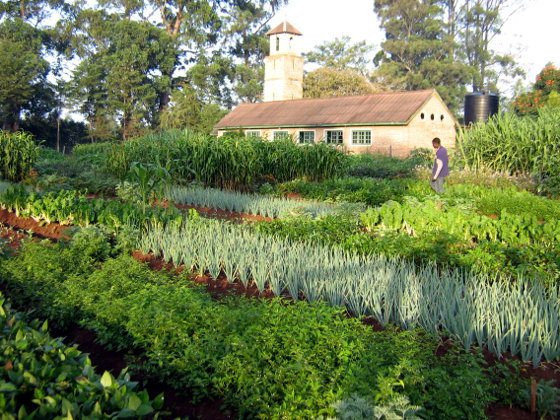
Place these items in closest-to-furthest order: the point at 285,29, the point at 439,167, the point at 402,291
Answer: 1. the point at 402,291
2. the point at 439,167
3. the point at 285,29

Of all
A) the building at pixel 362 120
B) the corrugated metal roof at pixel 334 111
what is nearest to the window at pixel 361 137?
the building at pixel 362 120

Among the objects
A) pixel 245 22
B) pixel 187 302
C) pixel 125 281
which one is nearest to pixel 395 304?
pixel 187 302

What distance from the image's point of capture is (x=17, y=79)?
38062mm

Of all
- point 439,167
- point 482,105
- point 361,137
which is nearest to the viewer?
point 439,167

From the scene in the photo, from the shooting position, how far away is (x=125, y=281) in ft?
15.0

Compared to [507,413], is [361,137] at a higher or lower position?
higher

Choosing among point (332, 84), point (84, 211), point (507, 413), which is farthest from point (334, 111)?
point (507, 413)

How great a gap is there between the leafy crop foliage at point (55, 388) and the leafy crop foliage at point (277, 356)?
762 mm

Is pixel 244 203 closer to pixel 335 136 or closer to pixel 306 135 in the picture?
pixel 335 136

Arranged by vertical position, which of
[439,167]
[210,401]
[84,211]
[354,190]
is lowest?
[210,401]

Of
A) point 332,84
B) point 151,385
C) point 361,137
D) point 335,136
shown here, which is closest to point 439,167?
point 151,385

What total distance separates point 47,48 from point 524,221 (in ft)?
163

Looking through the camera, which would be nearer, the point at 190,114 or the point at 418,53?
the point at 190,114

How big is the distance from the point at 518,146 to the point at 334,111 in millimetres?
19968
